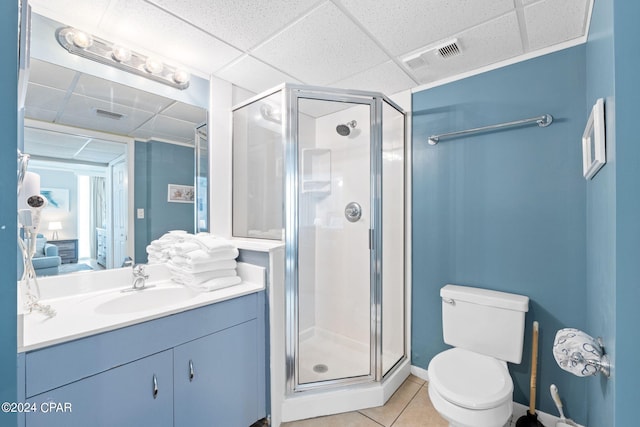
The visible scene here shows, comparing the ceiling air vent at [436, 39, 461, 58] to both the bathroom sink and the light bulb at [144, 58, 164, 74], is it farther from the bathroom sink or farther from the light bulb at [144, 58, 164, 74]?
the bathroom sink

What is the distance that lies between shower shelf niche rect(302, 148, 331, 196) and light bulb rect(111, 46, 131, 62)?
3.86ft

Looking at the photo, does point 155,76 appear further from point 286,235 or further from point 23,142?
point 286,235

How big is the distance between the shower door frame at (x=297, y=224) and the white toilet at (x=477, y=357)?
0.47 metres

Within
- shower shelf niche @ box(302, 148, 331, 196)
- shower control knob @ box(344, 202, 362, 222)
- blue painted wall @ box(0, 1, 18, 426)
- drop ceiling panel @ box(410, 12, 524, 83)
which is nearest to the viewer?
blue painted wall @ box(0, 1, 18, 426)

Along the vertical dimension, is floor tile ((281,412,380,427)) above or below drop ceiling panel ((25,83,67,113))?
below

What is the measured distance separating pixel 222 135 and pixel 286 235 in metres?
0.97

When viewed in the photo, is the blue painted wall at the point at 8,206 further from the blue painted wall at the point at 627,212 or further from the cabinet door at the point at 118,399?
the blue painted wall at the point at 627,212

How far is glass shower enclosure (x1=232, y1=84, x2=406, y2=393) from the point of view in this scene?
1.82 m

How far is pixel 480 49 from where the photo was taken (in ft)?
5.57

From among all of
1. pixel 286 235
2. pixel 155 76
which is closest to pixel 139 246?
pixel 286 235

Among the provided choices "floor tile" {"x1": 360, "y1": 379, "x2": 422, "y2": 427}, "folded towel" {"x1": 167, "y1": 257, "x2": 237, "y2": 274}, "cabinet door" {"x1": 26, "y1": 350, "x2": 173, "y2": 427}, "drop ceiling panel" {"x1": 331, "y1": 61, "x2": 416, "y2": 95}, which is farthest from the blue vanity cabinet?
"drop ceiling panel" {"x1": 331, "y1": 61, "x2": 416, "y2": 95}

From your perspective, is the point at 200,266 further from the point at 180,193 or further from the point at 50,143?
the point at 50,143

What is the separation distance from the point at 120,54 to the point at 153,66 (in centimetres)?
17

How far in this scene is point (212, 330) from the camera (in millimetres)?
1402
